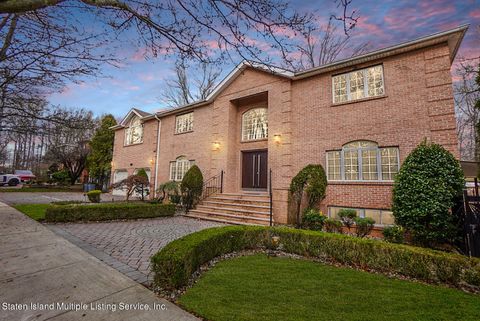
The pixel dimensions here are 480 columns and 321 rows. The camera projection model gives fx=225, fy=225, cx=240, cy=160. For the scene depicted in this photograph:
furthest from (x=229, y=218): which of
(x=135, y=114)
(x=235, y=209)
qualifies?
Answer: (x=135, y=114)

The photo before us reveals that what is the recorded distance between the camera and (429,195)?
6191mm

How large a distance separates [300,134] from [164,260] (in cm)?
851

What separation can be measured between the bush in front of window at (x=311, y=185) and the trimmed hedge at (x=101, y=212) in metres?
6.18

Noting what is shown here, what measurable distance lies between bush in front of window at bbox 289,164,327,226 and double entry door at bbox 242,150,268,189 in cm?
312

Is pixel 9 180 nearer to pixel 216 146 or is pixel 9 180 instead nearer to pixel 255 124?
pixel 216 146

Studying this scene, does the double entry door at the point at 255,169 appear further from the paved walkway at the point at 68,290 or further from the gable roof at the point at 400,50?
the paved walkway at the point at 68,290

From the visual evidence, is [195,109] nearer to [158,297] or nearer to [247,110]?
[247,110]

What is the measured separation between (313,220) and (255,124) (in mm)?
6852

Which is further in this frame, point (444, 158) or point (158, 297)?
point (444, 158)

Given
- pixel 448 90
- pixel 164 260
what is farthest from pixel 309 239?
pixel 448 90

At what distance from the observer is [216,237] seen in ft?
16.5

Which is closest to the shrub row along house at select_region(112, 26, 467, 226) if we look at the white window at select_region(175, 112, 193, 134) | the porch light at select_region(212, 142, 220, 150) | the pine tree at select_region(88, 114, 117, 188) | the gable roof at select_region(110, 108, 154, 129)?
the porch light at select_region(212, 142, 220, 150)

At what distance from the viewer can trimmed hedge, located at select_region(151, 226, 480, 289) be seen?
3514mm

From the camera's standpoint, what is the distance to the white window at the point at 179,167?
49.7ft
